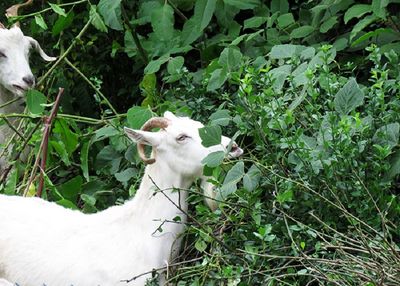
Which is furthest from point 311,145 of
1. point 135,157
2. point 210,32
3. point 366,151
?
point 210,32

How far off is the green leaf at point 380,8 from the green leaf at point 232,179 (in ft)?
5.41

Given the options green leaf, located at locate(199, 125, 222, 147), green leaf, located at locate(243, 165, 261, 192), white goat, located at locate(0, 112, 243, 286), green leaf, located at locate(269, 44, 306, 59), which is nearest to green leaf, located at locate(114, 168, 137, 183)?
white goat, located at locate(0, 112, 243, 286)

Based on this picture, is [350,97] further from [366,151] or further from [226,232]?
[226,232]

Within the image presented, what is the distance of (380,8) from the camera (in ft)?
23.1

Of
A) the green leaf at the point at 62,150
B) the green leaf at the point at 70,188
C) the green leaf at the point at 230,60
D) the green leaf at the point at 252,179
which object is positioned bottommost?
the green leaf at the point at 70,188

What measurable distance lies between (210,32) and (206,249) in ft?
9.12

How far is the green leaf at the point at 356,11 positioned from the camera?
7.23 m

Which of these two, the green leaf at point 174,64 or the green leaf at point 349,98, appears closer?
the green leaf at point 349,98

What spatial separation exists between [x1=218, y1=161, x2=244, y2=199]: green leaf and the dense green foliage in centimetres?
1

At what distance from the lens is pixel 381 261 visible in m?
5.54

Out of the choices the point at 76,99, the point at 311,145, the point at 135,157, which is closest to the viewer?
the point at 311,145

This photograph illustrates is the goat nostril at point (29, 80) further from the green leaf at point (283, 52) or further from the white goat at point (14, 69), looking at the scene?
the green leaf at point (283, 52)

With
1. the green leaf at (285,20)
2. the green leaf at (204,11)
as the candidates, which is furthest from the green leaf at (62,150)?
Result: the green leaf at (285,20)

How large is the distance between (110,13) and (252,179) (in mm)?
2581
